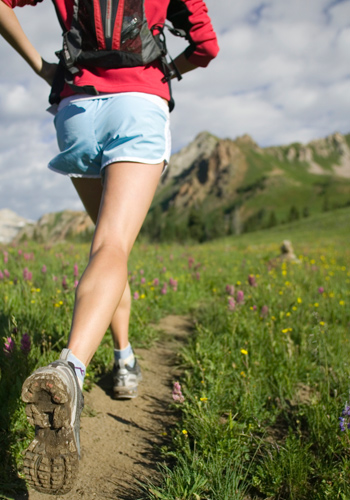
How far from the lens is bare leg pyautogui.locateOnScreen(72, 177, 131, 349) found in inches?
92.2

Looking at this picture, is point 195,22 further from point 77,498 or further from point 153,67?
point 77,498

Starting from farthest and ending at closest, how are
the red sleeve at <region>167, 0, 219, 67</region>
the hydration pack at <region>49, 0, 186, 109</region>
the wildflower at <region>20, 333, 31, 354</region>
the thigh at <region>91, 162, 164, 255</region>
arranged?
the wildflower at <region>20, 333, 31, 354</region>, the red sleeve at <region>167, 0, 219, 67</region>, the hydration pack at <region>49, 0, 186, 109</region>, the thigh at <region>91, 162, 164, 255</region>

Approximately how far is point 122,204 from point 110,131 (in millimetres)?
391

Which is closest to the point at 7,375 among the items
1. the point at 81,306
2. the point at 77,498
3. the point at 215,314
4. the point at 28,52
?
the point at 77,498

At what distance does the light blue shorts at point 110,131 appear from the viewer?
1859 mm

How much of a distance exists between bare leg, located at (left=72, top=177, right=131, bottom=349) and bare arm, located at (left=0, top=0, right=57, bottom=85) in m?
0.69

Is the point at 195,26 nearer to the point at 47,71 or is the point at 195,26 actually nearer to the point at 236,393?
the point at 47,71

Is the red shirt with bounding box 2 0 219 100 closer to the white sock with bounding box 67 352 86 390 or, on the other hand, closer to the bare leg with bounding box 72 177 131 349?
the bare leg with bounding box 72 177 131 349

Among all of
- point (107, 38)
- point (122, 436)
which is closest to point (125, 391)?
point (122, 436)

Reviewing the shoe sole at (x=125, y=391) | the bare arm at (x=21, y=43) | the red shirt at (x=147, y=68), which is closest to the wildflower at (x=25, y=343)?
the shoe sole at (x=125, y=391)

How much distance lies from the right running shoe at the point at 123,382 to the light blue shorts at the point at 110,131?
140cm

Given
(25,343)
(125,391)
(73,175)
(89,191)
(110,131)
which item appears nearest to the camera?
(110,131)

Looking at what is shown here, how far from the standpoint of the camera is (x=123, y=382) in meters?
2.78

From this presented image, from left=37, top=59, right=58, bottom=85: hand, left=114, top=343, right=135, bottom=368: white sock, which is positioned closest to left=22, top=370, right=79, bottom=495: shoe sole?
left=114, top=343, right=135, bottom=368: white sock
